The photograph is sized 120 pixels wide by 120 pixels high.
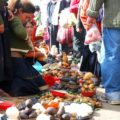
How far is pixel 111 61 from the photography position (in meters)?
5.52

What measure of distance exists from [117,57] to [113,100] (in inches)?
23.3

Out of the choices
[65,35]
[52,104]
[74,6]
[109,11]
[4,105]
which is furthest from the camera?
[65,35]

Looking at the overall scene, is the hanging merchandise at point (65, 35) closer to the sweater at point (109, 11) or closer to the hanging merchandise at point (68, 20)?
the hanging merchandise at point (68, 20)

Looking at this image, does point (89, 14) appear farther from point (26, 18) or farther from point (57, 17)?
point (57, 17)

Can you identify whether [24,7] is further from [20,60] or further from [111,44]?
[111,44]

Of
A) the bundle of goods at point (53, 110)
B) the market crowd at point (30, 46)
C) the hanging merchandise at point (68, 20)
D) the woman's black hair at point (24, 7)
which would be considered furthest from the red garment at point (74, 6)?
the bundle of goods at point (53, 110)

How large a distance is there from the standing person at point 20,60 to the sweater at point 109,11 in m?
1.00

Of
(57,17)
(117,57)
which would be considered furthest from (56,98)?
(57,17)

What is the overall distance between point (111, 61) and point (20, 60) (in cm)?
131

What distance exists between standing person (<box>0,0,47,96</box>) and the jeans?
0.97 m

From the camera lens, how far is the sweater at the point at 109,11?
5406 millimetres

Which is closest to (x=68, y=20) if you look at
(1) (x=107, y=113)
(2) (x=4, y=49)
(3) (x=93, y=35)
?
(3) (x=93, y=35)

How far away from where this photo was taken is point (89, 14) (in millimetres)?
5574

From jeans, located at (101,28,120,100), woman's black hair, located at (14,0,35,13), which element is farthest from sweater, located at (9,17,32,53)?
jeans, located at (101,28,120,100)
